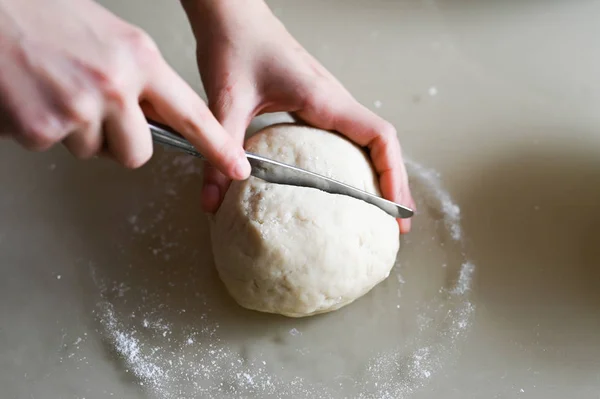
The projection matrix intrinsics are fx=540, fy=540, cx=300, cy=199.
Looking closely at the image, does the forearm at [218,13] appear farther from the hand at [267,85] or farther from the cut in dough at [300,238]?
the cut in dough at [300,238]

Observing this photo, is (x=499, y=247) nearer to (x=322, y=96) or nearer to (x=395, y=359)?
(x=395, y=359)

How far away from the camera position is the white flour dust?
4.01 ft

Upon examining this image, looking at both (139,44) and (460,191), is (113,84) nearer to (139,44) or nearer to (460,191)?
(139,44)

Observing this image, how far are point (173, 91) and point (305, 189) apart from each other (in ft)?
1.30

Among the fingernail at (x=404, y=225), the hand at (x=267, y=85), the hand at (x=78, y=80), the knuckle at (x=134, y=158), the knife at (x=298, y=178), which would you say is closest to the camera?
the hand at (x=78, y=80)

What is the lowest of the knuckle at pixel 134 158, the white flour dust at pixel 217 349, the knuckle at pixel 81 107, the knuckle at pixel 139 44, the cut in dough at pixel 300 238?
the white flour dust at pixel 217 349

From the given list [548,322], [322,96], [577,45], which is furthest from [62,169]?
[577,45]

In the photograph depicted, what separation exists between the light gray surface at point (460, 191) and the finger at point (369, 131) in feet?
0.76

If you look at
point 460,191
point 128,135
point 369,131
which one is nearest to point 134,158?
point 128,135

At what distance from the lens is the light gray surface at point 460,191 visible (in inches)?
49.2

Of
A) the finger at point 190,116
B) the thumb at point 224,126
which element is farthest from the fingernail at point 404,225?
the finger at point 190,116

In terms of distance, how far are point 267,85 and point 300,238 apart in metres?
0.37

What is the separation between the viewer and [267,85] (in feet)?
3.98

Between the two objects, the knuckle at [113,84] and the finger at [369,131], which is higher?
the knuckle at [113,84]
